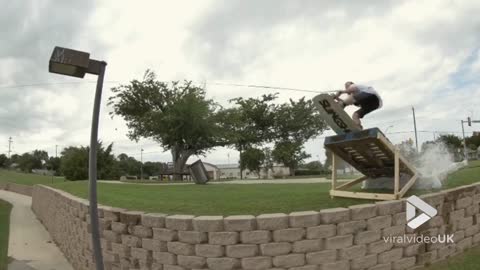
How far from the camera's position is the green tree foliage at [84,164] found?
27.7 metres

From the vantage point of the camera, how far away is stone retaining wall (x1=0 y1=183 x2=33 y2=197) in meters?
32.5

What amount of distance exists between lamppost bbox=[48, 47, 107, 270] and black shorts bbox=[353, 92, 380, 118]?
14.0 ft

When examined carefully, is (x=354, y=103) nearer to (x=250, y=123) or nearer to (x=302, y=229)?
(x=302, y=229)

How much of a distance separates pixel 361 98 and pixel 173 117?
21.4 meters

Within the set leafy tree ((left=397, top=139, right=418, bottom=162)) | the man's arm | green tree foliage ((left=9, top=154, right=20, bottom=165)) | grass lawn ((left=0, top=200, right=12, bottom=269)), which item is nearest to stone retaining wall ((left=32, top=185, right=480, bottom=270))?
leafy tree ((left=397, top=139, right=418, bottom=162))

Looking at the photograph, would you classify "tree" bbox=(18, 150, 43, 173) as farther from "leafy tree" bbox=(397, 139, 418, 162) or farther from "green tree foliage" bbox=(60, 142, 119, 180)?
"leafy tree" bbox=(397, 139, 418, 162)

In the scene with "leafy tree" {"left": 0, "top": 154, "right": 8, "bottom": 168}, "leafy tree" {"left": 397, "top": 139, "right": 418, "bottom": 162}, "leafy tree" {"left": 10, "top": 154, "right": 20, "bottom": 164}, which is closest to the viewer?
"leafy tree" {"left": 397, "top": 139, "right": 418, "bottom": 162}

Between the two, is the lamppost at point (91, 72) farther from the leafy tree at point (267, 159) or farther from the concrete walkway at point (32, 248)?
the leafy tree at point (267, 159)

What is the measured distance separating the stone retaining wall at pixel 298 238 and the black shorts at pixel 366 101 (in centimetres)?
169

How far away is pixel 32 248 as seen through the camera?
42.9 ft

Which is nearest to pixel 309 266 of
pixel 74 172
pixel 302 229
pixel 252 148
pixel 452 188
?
pixel 302 229

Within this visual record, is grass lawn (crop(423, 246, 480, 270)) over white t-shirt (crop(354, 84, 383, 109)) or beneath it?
beneath

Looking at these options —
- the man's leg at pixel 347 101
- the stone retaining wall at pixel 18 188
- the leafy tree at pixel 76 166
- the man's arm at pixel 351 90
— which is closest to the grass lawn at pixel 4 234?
the leafy tree at pixel 76 166

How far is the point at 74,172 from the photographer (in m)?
27.7
